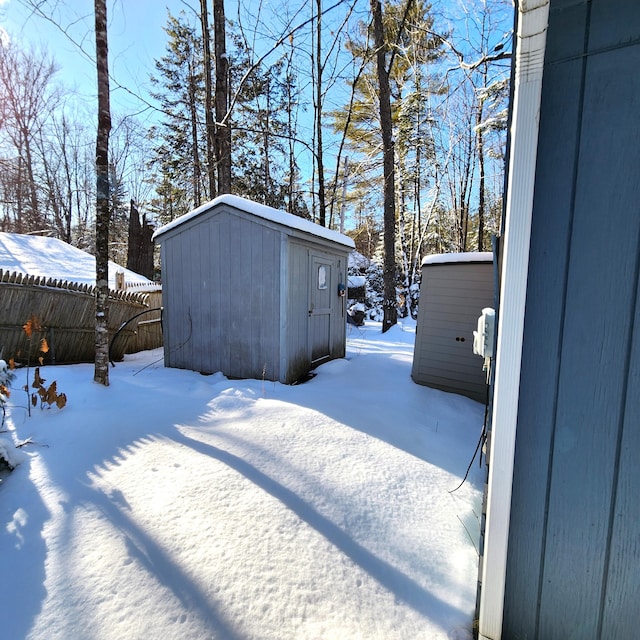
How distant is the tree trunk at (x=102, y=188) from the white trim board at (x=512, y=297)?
12.8 ft

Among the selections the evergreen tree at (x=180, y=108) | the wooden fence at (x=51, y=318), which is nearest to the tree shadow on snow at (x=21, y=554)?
the wooden fence at (x=51, y=318)

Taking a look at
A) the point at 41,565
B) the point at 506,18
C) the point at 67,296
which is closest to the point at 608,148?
the point at 41,565

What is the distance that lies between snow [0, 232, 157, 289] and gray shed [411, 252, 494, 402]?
7.17 meters

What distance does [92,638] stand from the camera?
119 cm

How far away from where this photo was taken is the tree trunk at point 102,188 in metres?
3.54

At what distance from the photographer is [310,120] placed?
11344mm

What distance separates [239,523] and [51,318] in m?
5.17

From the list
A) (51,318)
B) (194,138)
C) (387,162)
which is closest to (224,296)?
(51,318)

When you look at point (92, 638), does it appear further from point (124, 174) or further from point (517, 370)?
point (124, 174)

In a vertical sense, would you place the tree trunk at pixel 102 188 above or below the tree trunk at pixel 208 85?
below

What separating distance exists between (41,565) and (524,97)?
8.38ft

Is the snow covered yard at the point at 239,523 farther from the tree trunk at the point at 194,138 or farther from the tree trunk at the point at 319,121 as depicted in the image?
the tree trunk at the point at 194,138

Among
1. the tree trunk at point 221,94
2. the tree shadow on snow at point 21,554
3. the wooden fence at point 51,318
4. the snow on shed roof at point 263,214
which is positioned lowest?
the tree shadow on snow at point 21,554

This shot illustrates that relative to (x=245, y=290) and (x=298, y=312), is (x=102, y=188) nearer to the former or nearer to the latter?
(x=245, y=290)
